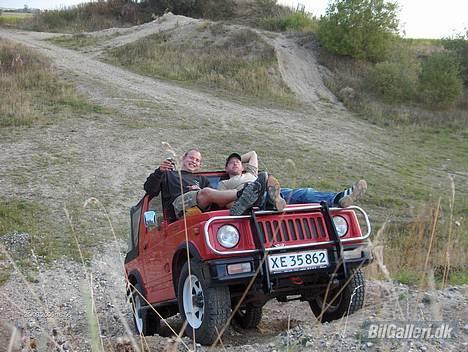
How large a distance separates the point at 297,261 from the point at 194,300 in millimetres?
944

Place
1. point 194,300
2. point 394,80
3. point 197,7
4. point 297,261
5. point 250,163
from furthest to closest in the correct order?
point 197,7 < point 394,80 < point 250,163 < point 194,300 < point 297,261

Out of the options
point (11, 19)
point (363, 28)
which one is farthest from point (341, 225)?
point (11, 19)

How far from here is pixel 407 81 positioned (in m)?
29.6

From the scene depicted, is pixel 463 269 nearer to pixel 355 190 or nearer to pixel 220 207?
pixel 355 190

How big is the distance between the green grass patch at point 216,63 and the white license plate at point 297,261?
2206cm

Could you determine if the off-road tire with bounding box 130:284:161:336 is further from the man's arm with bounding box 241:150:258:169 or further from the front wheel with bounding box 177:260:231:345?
Result: the man's arm with bounding box 241:150:258:169

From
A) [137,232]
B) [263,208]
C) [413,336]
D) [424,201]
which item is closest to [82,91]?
[424,201]

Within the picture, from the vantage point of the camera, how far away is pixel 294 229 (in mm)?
5391

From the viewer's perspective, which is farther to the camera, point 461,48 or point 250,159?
point 461,48

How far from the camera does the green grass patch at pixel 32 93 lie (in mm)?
19266

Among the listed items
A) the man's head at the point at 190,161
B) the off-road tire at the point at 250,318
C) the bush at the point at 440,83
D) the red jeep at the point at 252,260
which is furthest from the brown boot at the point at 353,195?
the bush at the point at 440,83

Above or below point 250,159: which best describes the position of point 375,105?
below

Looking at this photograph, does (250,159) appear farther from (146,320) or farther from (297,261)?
(297,261)

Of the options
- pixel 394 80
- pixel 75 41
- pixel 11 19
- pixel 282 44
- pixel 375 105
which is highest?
pixel 11 19
